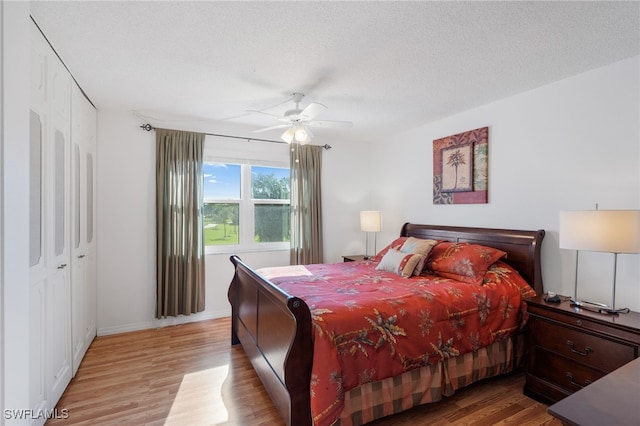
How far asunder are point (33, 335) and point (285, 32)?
7.83 feet

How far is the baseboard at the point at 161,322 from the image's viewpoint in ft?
11.7

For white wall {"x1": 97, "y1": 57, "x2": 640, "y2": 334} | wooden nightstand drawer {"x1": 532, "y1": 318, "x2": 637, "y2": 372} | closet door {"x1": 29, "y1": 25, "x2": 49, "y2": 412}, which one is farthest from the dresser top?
closet door {"x1": 29, "y1": 25, "x2": 49, "y2": 412}

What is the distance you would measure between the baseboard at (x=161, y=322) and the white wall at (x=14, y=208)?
129 inches

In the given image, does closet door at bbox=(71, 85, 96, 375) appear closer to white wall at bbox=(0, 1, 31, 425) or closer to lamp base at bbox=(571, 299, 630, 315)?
white wall at bbox=(0, 1, 31, 425)

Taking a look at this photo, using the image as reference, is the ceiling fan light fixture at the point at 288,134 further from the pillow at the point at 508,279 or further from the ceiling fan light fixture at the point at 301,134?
the pillow at the point at 508,279

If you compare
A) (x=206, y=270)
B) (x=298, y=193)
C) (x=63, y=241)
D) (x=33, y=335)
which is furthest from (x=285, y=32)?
(x=206, y=270)

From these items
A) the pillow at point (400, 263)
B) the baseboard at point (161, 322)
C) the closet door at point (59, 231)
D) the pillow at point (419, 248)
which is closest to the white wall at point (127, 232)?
the baseboard at point (161, 322)

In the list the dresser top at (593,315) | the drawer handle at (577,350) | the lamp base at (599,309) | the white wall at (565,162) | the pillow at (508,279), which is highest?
the white wall at (565,162)

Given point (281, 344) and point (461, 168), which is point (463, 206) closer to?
point (461, 168)

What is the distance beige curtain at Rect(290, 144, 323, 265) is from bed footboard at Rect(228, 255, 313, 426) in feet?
5.38

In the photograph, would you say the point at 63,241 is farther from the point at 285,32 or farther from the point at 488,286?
the point at 488,286

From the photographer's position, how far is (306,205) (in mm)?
4566

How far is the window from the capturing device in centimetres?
416

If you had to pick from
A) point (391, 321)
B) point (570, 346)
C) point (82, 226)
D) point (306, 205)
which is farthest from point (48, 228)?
point (570, 346)
